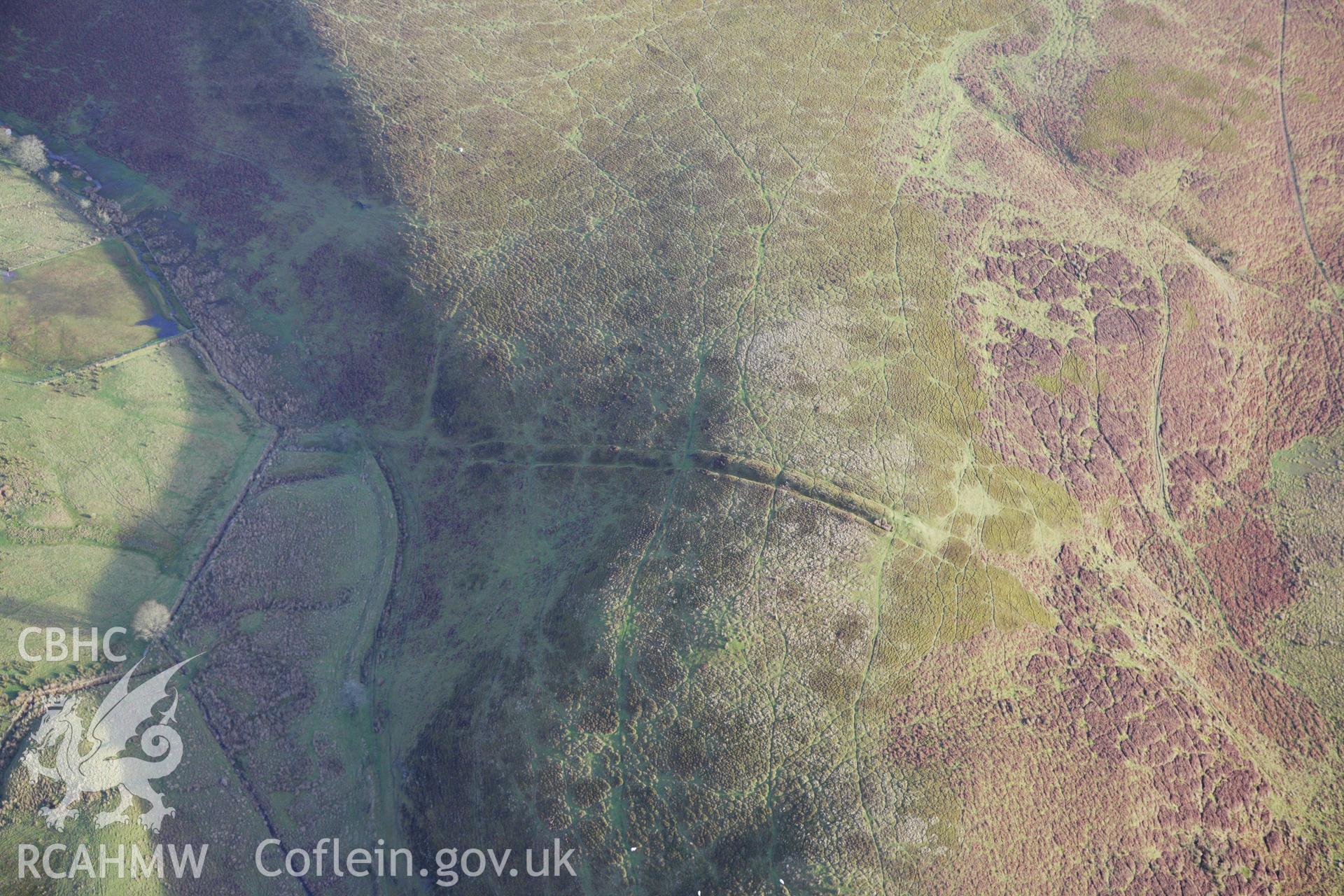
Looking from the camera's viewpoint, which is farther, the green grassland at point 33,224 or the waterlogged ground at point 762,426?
the green grassland at point 33,224

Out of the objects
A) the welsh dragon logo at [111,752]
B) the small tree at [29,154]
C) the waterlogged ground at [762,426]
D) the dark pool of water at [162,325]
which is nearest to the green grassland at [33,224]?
the small tree at [29,154]

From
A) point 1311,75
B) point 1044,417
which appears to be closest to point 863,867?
point 1044,417

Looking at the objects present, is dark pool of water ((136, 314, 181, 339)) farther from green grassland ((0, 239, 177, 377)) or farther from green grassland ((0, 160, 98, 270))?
green grassland ((0, 160, 98, 270))

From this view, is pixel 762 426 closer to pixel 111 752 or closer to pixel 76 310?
pixel 111 752

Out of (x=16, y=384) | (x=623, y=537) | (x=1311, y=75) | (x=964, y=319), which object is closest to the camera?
(x=623, y=537)

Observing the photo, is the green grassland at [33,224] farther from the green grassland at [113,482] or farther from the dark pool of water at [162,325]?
the green grassland at [113,482]

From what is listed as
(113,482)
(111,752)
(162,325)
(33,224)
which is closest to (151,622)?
(111,752)

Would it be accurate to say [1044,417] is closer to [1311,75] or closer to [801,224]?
[801,224]
